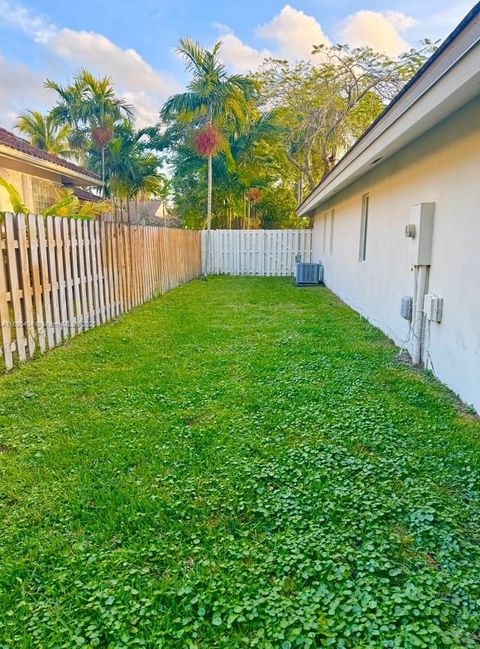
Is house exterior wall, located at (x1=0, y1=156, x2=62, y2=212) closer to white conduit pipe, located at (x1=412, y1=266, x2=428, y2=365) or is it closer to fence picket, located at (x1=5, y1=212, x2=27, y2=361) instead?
fence picket, located at (x1=5, y1=212, x2=27, y2=361)

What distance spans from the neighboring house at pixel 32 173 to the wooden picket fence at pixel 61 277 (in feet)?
9.96

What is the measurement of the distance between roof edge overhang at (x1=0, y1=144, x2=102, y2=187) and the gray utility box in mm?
6914

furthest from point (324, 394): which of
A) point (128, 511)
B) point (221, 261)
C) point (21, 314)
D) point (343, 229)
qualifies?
point (221, 261)

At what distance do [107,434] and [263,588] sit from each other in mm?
1711

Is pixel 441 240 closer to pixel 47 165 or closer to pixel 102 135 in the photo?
pixel 47 165

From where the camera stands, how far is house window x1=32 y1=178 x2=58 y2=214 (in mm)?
11242

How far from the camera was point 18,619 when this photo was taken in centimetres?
159

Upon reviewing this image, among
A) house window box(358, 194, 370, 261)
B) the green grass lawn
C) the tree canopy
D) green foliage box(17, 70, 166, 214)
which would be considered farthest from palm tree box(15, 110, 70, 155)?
the green grass lawn

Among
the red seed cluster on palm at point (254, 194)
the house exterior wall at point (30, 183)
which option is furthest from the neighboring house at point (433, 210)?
the red seed cluster on palm at point (254, 194)

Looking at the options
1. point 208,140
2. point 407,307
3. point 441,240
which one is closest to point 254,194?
point 208,140

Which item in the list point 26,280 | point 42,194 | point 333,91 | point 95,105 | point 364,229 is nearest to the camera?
point 26,280

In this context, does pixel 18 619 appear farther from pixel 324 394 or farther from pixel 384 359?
pixel 384 359

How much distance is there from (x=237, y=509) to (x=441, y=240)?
3.32 metres

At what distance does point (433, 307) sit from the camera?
4.16 meters
